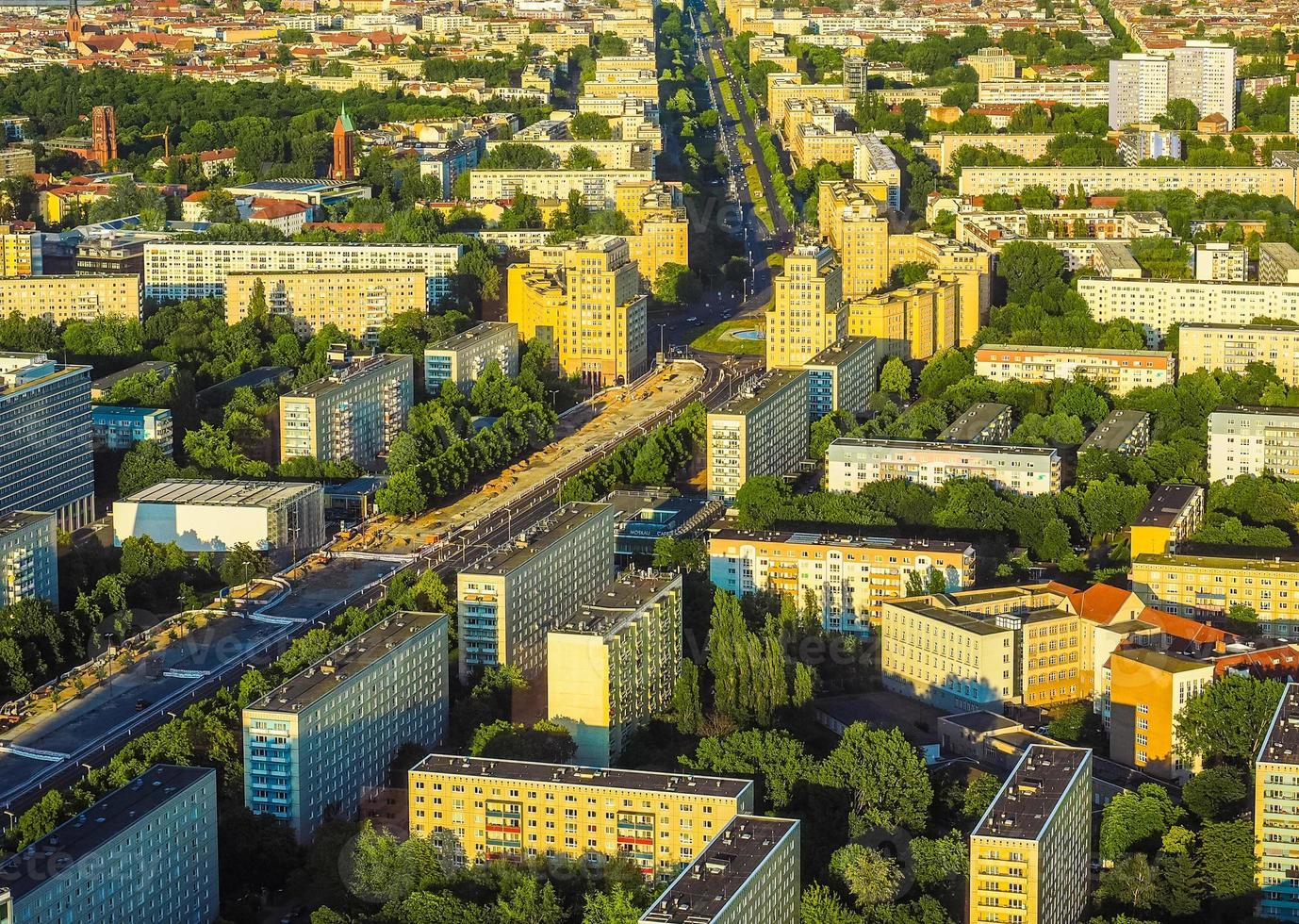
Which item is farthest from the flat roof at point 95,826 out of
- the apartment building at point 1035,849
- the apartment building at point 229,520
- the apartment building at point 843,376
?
the apartment building at point 843,376

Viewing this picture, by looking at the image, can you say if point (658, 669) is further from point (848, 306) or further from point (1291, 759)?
point (848, 306)


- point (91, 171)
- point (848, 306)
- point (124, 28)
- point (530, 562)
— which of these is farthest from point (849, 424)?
point (124, 28)

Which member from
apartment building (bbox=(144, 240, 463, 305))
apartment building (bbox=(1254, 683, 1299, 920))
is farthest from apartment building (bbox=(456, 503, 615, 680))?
apartment building (bbox=(144, 240, 463, 305))

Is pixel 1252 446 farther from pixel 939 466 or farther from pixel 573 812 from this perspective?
pixel 573 812

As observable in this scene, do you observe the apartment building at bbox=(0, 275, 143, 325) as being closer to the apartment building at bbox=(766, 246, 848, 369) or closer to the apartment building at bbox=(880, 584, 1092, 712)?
the apartment building at bbox=(766, 246, 848, 369)

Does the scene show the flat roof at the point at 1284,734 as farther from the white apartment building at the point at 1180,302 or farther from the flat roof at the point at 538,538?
the white apartment building at the point at 1180,302

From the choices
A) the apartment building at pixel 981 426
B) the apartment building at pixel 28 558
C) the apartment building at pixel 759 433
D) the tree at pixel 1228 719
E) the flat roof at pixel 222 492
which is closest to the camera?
the tree at pixel 1228 719
